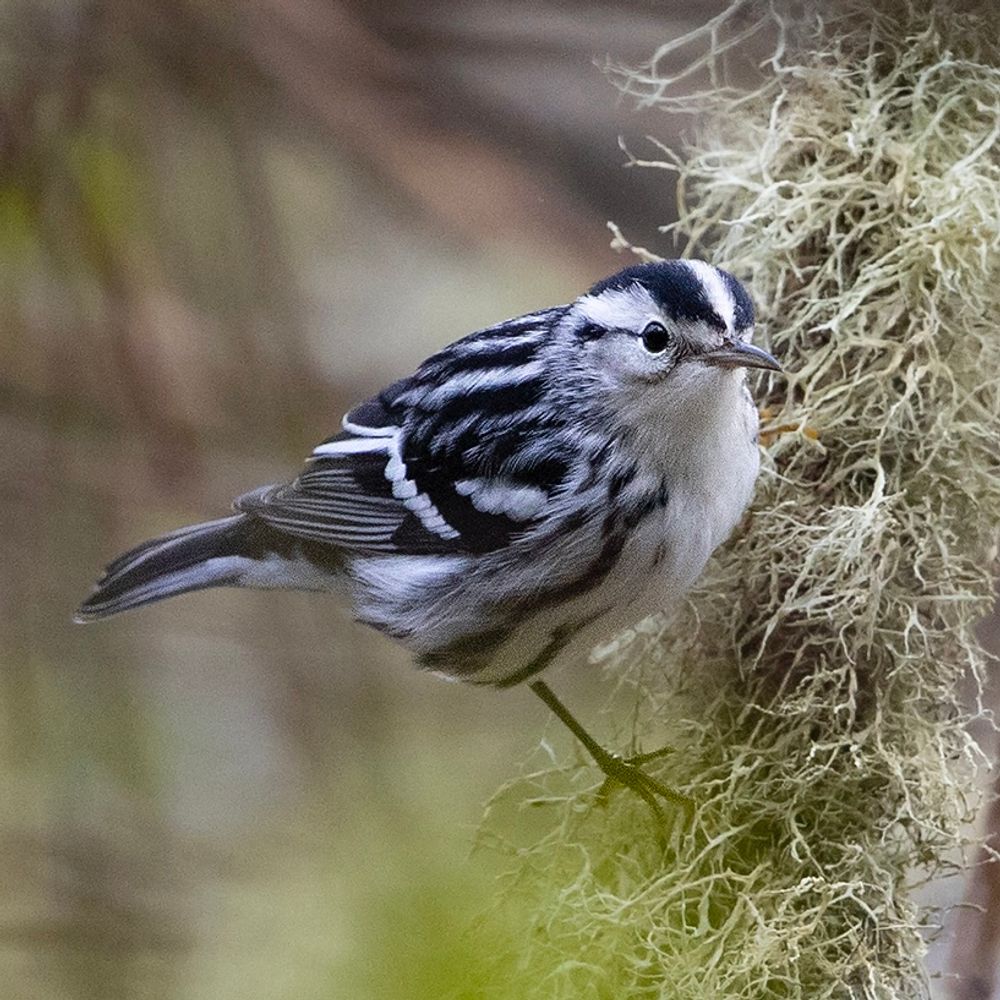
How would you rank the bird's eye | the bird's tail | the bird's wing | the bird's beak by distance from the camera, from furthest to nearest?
the bird's tail
the bird's wing
the bird's eye
the bird's beak

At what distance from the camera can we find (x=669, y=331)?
163 centimetres

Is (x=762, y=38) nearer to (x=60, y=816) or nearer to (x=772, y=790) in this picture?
(x=772, y=790)

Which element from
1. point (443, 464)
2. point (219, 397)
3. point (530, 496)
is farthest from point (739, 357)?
point (219, 397)

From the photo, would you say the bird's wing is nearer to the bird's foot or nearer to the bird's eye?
the bird's eye

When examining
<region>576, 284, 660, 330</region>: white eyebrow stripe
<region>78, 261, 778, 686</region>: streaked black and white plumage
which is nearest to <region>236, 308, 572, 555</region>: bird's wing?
<region>78, 261, 778, 686</region>: streaked black and white plumage

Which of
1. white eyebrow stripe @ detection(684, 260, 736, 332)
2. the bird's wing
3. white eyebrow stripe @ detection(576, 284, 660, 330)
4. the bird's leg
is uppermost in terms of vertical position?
white eyebrow stripe @ detection(684, 260, 736, 332)

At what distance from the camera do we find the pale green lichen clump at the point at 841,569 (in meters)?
1.66

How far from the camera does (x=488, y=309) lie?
2771 mm

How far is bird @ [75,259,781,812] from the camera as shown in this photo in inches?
66.6

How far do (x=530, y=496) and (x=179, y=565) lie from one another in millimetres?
610

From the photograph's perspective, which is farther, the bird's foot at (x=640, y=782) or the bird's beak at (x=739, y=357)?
the bird's foot at (x=640, y=782)

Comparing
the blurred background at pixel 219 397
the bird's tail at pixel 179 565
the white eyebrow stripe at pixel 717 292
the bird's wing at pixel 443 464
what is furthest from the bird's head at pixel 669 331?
the bird's tail at pixel 179 565

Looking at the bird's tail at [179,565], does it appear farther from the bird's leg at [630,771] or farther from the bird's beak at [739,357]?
the bird's beak at [739,357]

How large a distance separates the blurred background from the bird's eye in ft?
1.62
